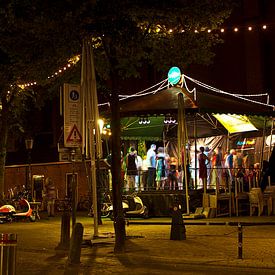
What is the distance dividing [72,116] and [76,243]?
3735 millimetres

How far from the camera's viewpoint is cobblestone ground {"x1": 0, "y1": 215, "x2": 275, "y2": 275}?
431 inches

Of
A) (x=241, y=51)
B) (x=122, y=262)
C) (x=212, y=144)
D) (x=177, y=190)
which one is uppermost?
(x=241, y=51)

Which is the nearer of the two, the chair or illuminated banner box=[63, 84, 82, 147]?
illuminated banner box=[63, 84, 82, 147]

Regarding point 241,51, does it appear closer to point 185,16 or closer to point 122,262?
point 185,16

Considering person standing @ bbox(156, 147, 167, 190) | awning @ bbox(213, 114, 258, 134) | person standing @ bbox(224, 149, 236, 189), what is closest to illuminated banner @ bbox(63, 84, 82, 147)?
person standing @ bbox(224, 149, 236, 189)

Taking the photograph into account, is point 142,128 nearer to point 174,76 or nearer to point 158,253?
point 174,76

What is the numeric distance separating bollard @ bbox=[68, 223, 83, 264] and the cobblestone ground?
0.58 ft

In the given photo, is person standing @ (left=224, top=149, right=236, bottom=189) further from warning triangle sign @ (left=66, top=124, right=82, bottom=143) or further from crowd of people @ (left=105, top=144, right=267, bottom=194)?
warning triangle sign @ (left=66, top=124, right=82, bottom=143)

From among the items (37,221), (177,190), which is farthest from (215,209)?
(37,221)

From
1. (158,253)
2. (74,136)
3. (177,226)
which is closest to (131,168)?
(177,226)

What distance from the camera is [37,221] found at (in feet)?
79.7

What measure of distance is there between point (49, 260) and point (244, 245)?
475 cm

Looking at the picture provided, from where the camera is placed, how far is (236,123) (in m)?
26.3

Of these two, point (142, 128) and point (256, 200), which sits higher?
point (142, 128)
